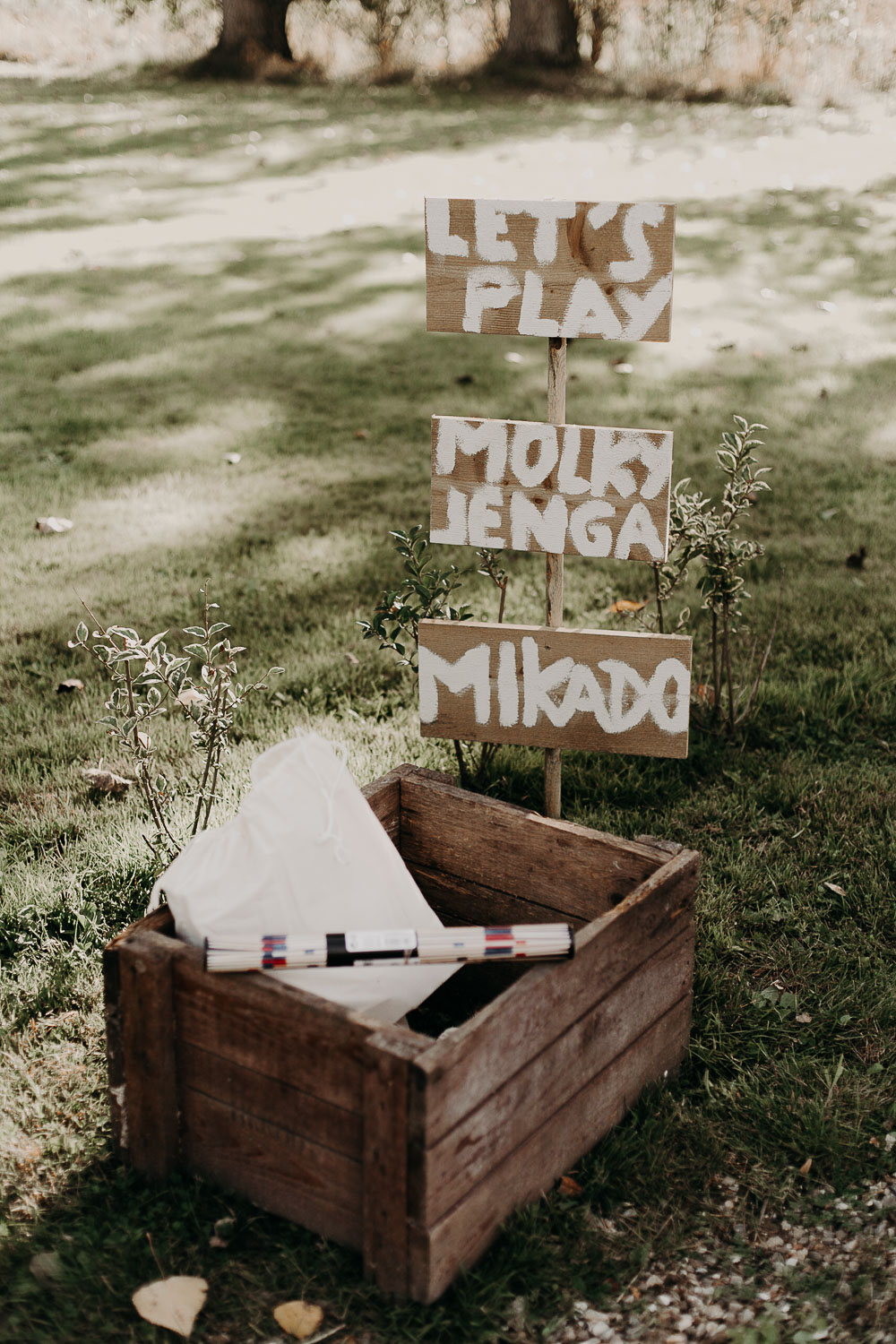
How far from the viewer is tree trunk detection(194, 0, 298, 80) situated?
16.4 meters

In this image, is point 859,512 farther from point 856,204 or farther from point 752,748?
point 856,204

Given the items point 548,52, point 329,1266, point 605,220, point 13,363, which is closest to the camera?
point 329,1266

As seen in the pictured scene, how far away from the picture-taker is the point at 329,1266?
1959mm

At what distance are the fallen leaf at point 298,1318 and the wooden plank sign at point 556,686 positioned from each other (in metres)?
1.15

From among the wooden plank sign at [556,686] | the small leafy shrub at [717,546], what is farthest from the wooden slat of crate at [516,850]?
the small leafy shrub at [717,546]

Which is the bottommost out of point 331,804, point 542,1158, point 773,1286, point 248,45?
point 773,1286

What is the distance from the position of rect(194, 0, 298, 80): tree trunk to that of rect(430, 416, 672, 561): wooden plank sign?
626 inches

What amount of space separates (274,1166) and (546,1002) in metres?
0.53

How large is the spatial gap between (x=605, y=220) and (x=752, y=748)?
172 centimetres

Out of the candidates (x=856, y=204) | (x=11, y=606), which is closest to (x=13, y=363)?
(x=11, y=606)

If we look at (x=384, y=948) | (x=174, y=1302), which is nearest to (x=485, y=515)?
(x=384, y=948)

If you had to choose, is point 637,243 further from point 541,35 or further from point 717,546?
point 541,35

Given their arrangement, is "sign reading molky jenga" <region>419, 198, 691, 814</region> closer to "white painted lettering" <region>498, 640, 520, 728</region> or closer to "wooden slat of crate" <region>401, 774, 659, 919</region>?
"white painted lettering" <region>498, 640, 520, 728</region>

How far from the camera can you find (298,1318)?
188cm
